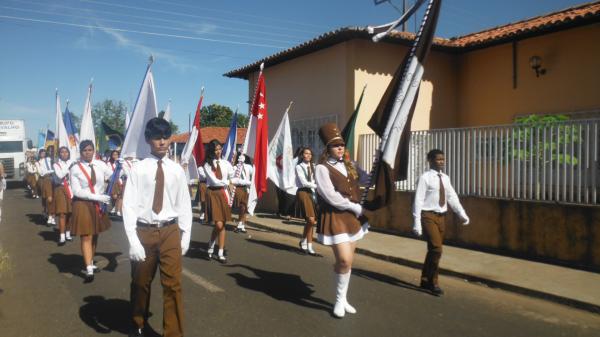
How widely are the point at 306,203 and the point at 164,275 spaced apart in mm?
4588

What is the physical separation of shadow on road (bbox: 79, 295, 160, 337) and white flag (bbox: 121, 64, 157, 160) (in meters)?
1.65

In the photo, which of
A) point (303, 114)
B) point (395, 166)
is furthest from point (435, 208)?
point (303, 114)

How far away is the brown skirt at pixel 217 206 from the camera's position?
7473mm

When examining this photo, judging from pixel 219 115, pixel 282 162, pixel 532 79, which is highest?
pixel 219 115

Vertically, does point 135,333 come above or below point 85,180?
below

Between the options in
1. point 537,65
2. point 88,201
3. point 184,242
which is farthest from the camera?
point 537,65

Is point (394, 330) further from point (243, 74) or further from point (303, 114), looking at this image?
point (243, 74)

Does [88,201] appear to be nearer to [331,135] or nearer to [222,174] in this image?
[222,174]

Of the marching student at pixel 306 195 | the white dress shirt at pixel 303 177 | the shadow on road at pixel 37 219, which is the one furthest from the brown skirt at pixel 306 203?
the shadow on road at pixel 37 219

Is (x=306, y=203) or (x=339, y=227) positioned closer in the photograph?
(x=339, y=227)

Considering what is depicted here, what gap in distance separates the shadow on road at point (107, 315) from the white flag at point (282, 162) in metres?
4.23

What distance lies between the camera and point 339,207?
472 cm

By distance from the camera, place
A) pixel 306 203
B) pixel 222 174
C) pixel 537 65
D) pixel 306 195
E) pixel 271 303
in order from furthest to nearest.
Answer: pixel 537 65, pixel 306 195, pixel 306 203, pixel 222 174, pixel 271 303

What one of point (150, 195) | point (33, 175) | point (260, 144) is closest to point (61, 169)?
point (260, 144)
